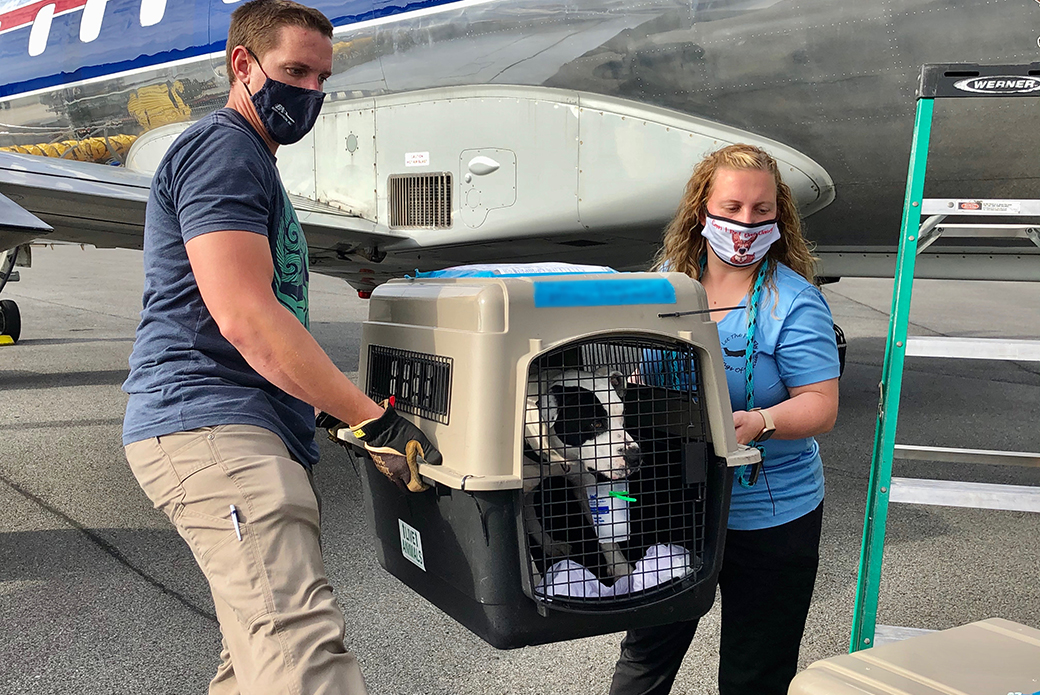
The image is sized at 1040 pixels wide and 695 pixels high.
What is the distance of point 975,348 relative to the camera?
6.78ft

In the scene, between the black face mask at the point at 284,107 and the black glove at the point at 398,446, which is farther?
the black face mask at the point at 284,107

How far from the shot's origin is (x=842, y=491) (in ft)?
15.4

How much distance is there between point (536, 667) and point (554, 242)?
311 centimetres

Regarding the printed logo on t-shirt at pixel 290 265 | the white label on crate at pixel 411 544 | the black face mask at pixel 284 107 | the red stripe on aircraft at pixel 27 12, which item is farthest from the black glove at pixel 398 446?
the red stripe on aircraft at pixel 27 12

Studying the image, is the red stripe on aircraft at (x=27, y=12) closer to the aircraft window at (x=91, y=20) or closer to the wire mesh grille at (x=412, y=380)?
the aircraft window at (x=91, y=20)

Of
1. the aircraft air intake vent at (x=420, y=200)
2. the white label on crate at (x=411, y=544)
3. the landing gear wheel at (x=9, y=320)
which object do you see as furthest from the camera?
the landing gear wheel at (x=9, y=320)

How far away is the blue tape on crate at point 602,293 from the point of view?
4.89 ft

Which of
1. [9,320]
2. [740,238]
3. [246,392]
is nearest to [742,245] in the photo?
[740,238]

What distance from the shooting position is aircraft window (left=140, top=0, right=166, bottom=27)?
627 centimetres

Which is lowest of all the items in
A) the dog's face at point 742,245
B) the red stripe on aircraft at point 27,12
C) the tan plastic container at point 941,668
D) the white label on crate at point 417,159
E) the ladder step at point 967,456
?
the tan plastic container at point 941,668

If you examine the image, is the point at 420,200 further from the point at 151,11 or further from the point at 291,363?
the point at 291,363

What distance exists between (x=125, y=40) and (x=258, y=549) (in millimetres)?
6101

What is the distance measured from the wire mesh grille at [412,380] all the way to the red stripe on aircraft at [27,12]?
6380 mm

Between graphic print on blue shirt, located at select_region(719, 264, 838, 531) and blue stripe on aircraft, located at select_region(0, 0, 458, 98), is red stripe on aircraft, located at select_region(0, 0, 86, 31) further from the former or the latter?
graphic print on blue shirt, located at select_region(719, 264, 838, 531)
